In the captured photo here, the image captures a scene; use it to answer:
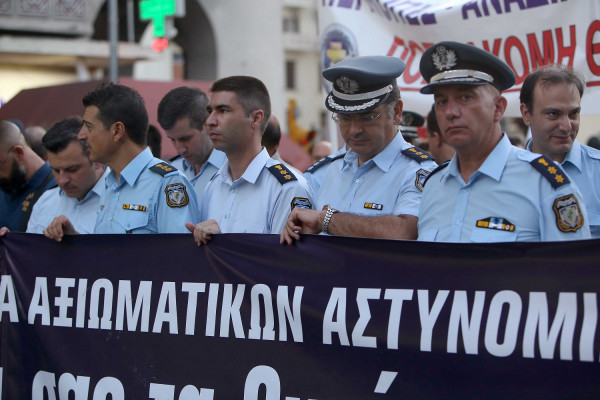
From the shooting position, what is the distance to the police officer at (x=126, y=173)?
14.9ft

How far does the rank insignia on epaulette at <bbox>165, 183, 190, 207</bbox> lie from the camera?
14.6 feet

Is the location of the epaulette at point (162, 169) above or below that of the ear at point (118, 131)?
below

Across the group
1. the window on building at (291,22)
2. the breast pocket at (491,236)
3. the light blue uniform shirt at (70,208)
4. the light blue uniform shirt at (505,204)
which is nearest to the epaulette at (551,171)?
the light blue uniform shirt at (505,204)

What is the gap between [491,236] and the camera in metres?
3.36

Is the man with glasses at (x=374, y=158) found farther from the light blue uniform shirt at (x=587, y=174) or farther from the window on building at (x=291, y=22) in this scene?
the window on building at (x=291, y=22)

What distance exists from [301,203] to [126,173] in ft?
3.05

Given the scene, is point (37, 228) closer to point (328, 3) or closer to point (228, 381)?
point (228, 381)

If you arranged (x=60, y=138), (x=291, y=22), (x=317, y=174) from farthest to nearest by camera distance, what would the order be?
(x=291, y=22) < (x=60, y=138) < (x=317, y=174)

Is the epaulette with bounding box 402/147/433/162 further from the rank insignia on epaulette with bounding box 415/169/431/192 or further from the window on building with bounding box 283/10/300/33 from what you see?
the window on building with bounding box 283/10/300/33

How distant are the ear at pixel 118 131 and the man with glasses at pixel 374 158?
1.11 meters

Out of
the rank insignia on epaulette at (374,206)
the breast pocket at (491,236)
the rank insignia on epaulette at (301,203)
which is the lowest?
the breast pocket at (491,236)

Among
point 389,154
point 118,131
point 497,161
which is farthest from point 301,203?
point 497,161

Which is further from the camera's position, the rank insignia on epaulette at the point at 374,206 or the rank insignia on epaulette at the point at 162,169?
the rank insignia on epaulette at the point at 162,169

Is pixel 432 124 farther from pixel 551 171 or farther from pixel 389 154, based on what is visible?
pixel 551 171
